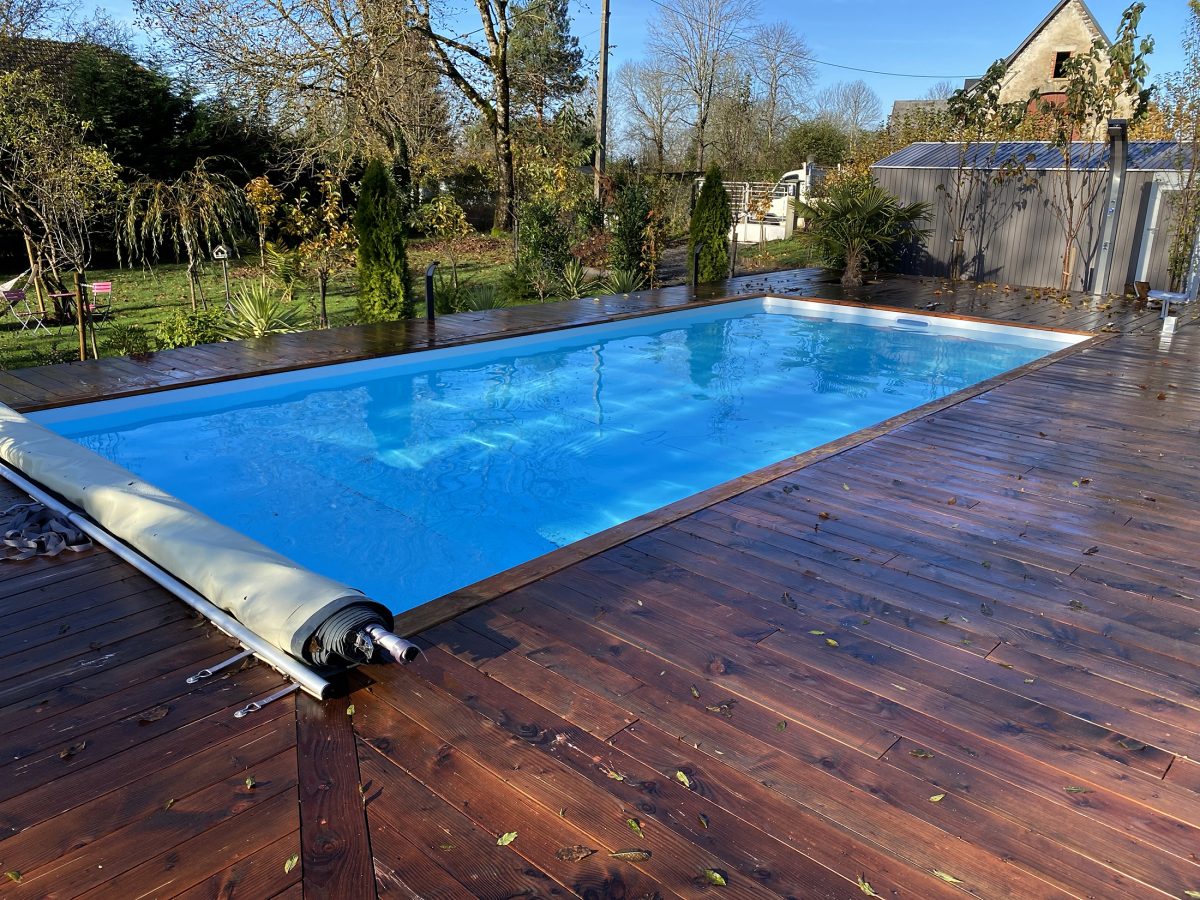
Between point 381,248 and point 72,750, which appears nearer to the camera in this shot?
point 72,750

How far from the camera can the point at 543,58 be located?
2264 centimetres

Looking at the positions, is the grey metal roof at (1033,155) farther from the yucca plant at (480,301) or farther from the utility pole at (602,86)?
the yucca plant at (480,301)

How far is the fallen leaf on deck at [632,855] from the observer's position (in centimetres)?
179

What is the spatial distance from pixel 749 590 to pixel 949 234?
11.8 meters

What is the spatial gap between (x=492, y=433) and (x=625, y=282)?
538cm

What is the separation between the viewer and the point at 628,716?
90.2 inches

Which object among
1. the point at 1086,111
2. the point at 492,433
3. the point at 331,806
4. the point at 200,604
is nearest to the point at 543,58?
the point at 1086,111

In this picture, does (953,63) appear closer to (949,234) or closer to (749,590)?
(949,234)

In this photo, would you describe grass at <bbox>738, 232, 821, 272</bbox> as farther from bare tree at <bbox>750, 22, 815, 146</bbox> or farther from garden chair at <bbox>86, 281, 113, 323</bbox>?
bare tree at <bbox>750, 22, 815, 146</bbox>

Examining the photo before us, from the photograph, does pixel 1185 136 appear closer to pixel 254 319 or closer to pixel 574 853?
pixel 254 319

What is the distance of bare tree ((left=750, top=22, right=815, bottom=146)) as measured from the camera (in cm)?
2855

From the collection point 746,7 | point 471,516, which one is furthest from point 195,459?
point 746,7

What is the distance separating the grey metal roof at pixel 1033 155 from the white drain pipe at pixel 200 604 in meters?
12.4

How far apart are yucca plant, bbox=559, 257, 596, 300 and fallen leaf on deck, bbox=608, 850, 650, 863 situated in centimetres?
969
